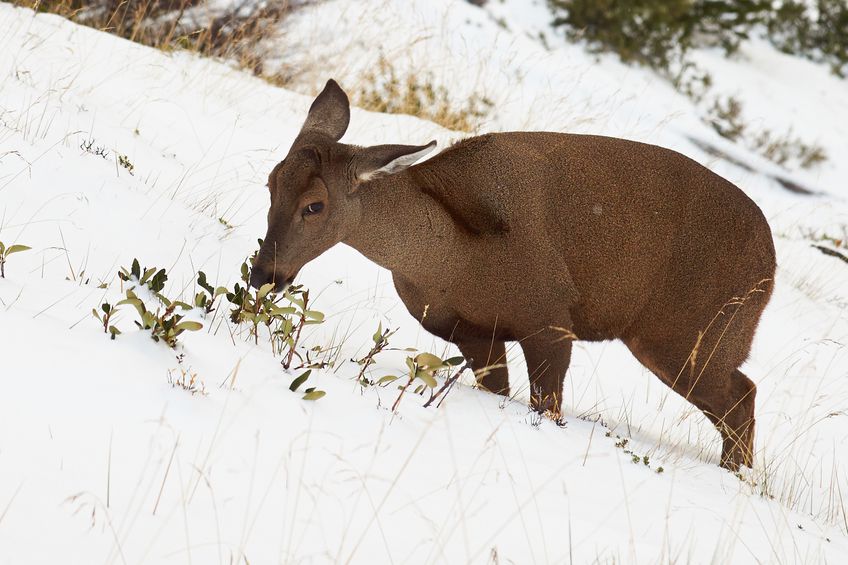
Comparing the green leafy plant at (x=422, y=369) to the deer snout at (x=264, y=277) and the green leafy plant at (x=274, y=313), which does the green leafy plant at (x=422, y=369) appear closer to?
the green leafy plant at (x=274, y=313)

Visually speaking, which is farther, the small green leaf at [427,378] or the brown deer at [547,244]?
the brown deer at [547,244]

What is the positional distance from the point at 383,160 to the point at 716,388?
2.53 metres

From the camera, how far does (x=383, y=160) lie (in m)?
4.64

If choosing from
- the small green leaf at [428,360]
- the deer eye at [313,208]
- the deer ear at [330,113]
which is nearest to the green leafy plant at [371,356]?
the small green leaf at [428,360]

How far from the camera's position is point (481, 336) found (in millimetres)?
5199

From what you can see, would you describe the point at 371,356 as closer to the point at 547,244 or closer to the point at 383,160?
the point at 383,160

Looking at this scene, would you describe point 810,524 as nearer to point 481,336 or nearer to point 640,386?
point 481,336

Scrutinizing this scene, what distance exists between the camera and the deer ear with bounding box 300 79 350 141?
16.9 ft

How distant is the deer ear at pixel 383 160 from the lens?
4547 mm

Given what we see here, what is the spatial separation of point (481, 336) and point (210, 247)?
190cm

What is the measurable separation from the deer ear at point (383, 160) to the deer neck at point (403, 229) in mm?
193

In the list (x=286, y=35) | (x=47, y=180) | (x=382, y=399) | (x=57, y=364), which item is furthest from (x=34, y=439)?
(x=286, y=35)

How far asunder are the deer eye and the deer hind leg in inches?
82.3

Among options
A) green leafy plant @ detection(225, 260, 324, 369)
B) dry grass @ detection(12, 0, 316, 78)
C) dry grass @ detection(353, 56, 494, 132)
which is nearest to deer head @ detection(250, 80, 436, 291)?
green leafy plant @ detection(225, 260, 324, 369)
